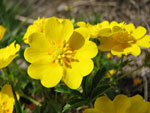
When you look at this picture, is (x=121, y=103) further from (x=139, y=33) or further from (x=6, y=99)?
(x=6, y=99)

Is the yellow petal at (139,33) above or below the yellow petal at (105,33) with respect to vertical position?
below

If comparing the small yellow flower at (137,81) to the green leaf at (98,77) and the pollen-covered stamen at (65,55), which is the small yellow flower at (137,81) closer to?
the green leaf at (98,77)

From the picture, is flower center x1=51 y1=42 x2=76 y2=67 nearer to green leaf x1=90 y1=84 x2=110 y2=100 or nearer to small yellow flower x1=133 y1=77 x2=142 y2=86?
green leaf x1=90 y1=84 x2=110 y2=100

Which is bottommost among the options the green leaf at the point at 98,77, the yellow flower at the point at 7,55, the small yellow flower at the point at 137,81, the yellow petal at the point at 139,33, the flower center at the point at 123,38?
the small yellow flower at the point at 137,81

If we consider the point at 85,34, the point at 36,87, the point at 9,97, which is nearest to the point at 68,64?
the point at 85,34

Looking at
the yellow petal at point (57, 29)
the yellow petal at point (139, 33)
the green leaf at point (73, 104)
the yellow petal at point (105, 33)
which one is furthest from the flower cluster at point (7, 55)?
the yellow petal at point (139, 33)

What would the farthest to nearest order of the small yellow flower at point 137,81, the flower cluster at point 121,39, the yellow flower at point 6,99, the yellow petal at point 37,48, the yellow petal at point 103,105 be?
the small yellow flower at point 137,81, the yellow flower at point 6,99, the flower cluster at point 121,39, the yellow petal at point 37,48, the yellow petal at point 103,105

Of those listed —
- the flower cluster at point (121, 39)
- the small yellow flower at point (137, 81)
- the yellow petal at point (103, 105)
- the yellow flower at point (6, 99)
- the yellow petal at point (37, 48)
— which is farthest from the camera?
the small yellow flower at point (137, 81)

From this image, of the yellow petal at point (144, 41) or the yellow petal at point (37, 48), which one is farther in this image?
the yellow petal at point (144, 41)

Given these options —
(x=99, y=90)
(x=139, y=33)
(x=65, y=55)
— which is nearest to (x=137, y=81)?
(x=139, y=33)
